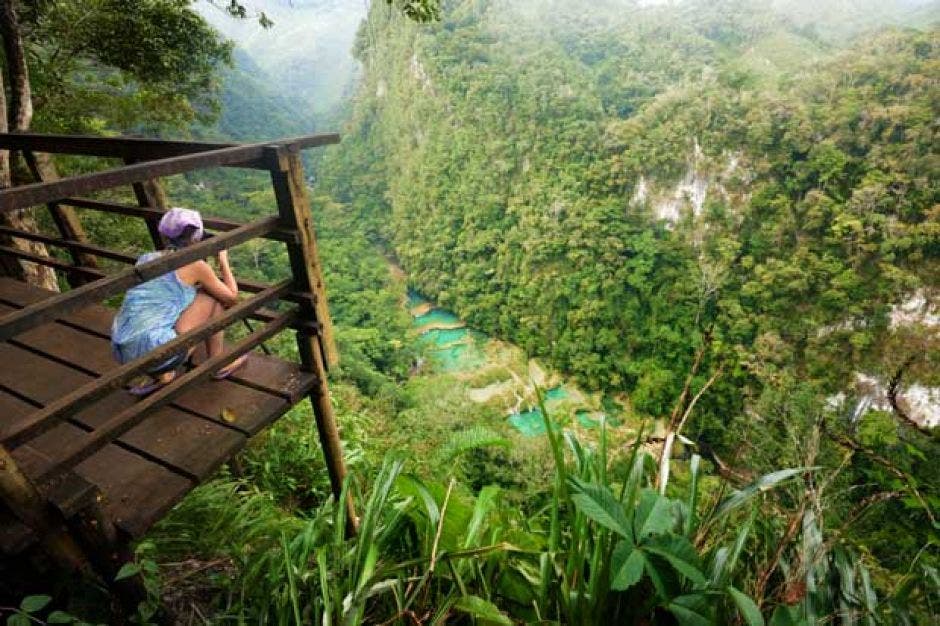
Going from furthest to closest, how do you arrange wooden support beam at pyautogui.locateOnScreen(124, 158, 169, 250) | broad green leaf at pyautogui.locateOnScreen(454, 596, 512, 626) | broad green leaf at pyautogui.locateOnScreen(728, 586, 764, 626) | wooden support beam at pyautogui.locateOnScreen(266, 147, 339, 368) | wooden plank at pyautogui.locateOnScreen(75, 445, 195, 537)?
1. wooden support beam at pyautogui.locateOnScreen(124, 158, 169, 250)
2. wooden support beam at pyautogui.locateOnScreen(266, 147, 339, 368)
3. wooden plank at pyautogui.locateOnScreen(75, 445, 195, 537)
4. broad green leaf at pyautogui.locateOnScreen(454, 596, 512, 626)
5. broad green leaf at pyautogui.locateOnScreen(728, 586, 764, 626)

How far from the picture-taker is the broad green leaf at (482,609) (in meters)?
1.23

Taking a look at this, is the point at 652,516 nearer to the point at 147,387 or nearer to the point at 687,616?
the point at 687,616

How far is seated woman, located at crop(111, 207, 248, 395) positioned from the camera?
1801 millimetres

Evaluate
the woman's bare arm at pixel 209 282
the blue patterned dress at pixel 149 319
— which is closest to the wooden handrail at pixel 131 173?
the woman's bare arm at pixel 209 282

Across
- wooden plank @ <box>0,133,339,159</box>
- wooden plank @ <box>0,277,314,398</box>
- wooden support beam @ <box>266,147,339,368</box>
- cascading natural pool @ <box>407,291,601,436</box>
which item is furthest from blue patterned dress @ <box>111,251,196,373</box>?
cascading natural pool @ <box>407,291,601,436</box>

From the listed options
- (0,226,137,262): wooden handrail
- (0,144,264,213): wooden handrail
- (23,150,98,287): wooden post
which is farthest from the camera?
(23,150,98,287): wooden post

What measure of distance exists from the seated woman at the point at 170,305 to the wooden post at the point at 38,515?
0.67 meters

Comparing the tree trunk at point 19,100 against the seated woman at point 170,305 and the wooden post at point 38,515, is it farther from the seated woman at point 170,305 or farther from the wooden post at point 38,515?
the wooden post at point 38,515

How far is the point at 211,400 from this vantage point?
1925mm

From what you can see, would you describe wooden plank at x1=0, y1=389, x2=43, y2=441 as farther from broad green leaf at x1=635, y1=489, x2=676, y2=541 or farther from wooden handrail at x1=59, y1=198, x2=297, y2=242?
broad green leaf at x1=635, y1=489, x2=676, y2=541

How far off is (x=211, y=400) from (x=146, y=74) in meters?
6.70

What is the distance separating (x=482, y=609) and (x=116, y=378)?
1.17 meters

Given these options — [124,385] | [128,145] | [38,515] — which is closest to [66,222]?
[128,145]

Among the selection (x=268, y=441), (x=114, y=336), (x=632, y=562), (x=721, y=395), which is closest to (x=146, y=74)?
(x=268, y=441)
